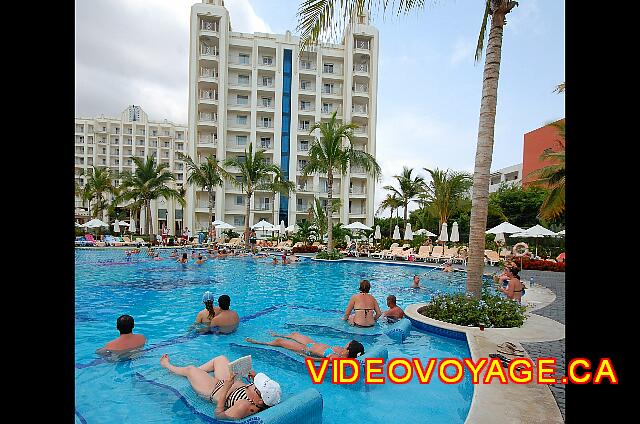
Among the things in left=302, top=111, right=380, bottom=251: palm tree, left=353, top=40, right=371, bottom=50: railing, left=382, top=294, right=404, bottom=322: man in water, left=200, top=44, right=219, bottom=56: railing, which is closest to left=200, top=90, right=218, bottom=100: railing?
left=200, top=44, right=219, bottom=56: railing

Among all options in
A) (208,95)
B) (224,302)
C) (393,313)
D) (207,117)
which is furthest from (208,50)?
(393,313)

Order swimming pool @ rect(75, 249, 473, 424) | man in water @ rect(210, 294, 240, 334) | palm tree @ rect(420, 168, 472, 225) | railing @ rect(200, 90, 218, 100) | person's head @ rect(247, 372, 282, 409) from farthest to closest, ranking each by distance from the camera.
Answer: railing @ rect(200, 90, 218, 100) < palm tree @ rect(420, 168, 472, 225) < man in water @ rect(210, 294, 240, 334) < swimming pool @ rect(75, 249, 473, 424) < person's head @ rect(247, 372, 282, 409)

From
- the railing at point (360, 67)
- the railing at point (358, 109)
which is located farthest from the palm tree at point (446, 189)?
the railing at point (360, 67)

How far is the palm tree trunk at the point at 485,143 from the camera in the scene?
8023mm

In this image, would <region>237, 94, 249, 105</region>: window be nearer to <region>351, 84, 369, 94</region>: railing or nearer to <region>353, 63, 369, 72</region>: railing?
<region>351, 84, 369, 94</region>: railing

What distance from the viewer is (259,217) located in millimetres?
45812

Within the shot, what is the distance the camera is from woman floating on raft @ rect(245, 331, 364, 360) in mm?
5906

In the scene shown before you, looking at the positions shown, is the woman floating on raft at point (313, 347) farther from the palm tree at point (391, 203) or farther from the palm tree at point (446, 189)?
the palm tree at point (391, 203)

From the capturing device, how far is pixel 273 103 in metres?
47.1

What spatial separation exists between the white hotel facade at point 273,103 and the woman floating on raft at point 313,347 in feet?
125

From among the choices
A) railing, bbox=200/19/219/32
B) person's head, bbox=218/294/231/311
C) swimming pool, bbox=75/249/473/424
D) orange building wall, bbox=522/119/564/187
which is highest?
railing, bbox=200/19/219/32

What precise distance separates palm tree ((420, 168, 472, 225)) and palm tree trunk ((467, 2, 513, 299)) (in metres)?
23.2
